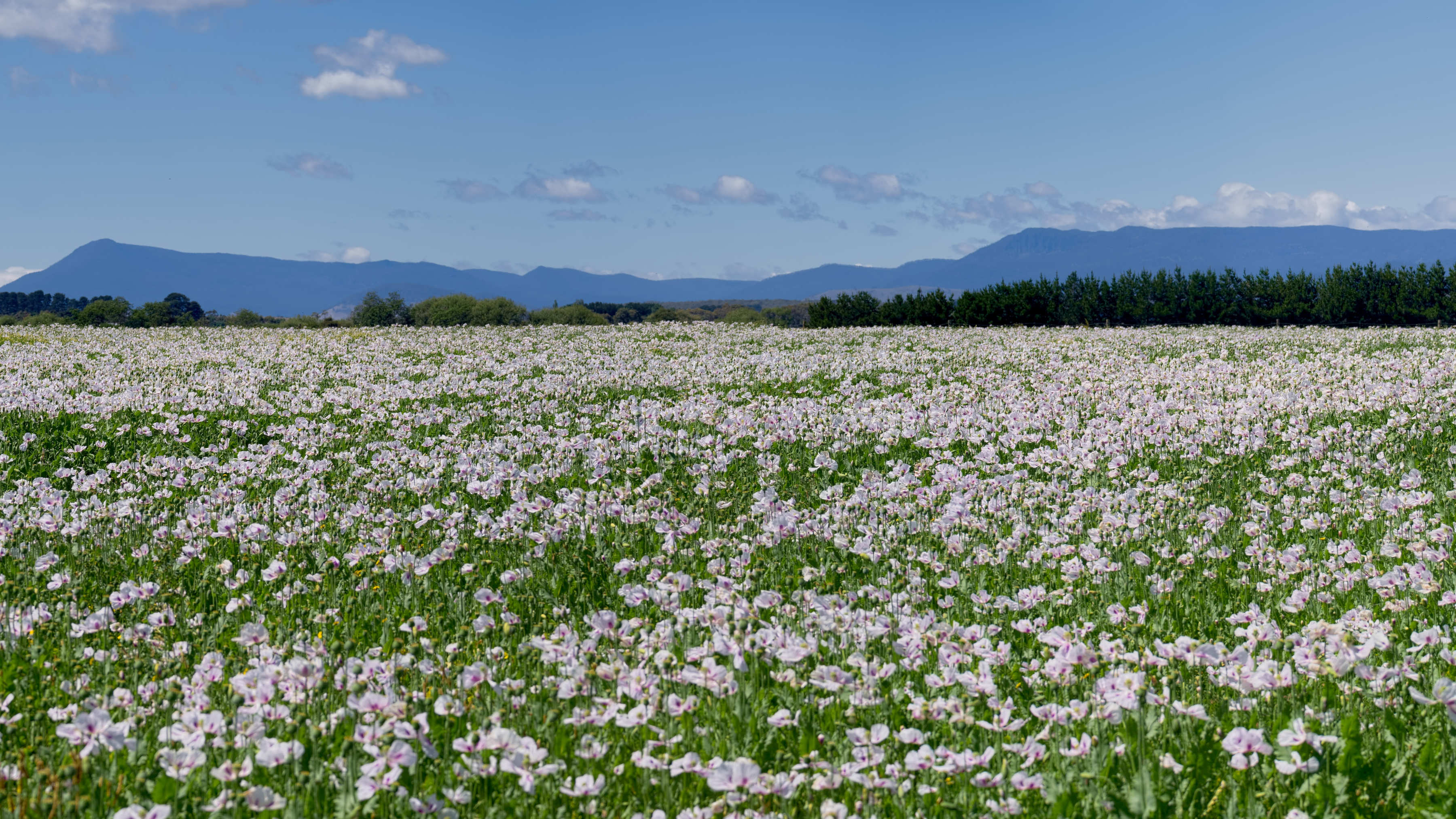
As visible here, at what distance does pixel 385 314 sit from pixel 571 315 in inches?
736

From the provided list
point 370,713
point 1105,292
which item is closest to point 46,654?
point 370,713

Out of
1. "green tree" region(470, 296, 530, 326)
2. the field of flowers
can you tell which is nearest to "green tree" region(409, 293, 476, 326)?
"green tree" region(470, 296, 530, 326)

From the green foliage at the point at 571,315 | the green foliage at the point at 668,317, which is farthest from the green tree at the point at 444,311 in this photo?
the green foliage at the point at 668,317

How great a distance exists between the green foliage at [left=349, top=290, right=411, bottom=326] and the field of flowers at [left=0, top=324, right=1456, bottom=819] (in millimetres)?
44089

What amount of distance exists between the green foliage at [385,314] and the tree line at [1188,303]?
30.7 metres

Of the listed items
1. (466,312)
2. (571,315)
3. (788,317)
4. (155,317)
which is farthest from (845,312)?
(155,317)

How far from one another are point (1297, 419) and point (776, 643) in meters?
10.6

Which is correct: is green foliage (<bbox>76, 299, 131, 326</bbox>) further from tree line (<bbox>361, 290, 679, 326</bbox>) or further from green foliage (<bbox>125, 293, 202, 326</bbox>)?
tree line (<bbox>361, 290, 679, 326</bbox>)

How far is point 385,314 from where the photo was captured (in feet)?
214

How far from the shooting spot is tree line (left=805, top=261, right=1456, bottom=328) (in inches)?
2430

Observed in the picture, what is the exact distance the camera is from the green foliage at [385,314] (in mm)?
63031

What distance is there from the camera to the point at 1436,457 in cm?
1050

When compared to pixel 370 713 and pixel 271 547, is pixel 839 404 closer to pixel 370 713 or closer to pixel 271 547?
pixel 271 547

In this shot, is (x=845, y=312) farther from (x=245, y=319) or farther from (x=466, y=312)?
(x=245, y=319)
